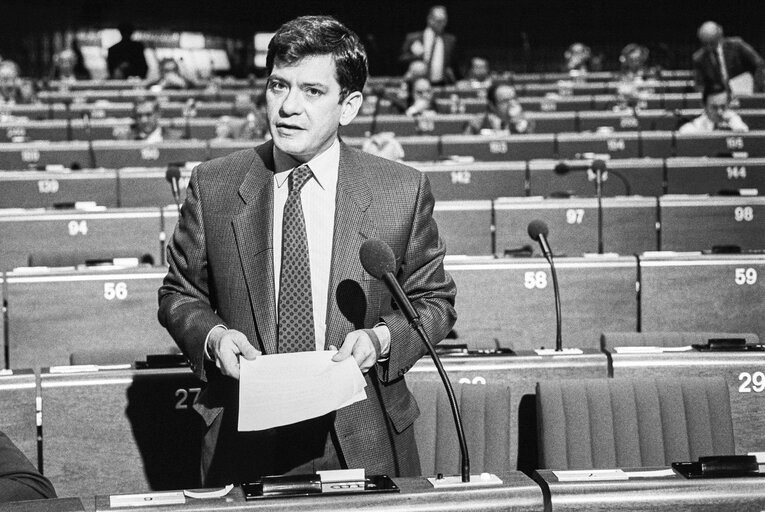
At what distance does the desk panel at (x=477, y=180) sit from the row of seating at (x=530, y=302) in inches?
91.7

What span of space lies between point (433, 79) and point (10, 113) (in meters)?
5.08

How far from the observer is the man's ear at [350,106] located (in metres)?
2.39

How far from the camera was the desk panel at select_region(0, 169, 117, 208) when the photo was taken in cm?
753

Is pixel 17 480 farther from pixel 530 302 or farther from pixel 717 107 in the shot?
pixel 717 107

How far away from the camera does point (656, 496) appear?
2020mm

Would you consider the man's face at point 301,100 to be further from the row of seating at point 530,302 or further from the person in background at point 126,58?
the person in background at point 126,58

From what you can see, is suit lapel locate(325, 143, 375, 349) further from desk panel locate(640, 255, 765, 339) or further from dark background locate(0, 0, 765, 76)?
dark background locate(0, 0, 765, 76)

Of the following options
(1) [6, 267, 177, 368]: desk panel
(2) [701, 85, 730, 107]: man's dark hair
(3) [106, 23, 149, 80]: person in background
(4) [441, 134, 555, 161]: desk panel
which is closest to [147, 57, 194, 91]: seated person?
(3) [106, 23, 149, 80]: person in background

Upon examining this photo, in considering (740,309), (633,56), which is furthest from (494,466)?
(633,56)

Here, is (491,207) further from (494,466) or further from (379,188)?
(379,188)

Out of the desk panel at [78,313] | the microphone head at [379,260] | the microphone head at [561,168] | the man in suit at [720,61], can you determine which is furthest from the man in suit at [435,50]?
the microphone head at [379,260]

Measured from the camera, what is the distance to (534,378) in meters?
3.64

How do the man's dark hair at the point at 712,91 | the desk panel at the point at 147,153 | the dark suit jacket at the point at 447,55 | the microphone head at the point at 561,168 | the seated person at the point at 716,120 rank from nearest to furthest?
the microphone head at the point at 561,168 → the desk panel at the point at 147,153 → the seated person at the point at 716,120 → the man's dark hair at the point at 712,91 → the dark suit jacket at the point at 447,55

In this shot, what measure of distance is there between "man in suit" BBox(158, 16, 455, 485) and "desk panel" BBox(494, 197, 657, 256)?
406 centimetres
